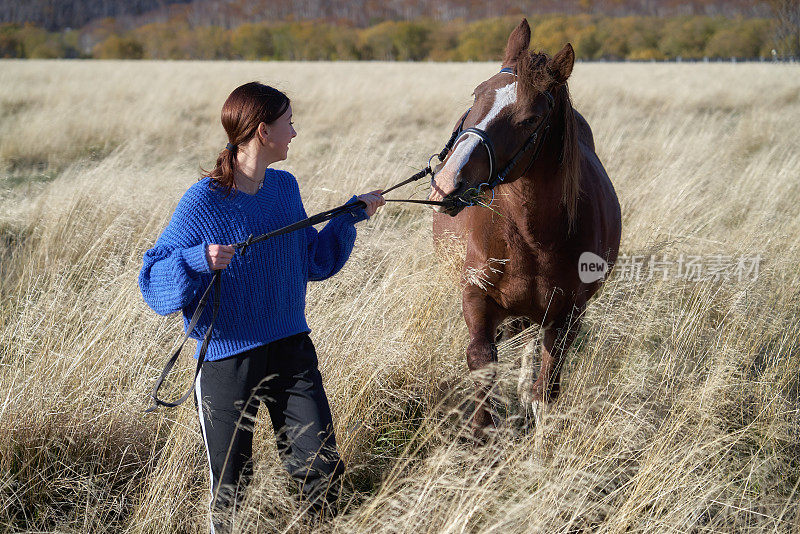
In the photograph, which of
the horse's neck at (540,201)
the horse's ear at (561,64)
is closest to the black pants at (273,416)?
the horse's neck at (540,201)

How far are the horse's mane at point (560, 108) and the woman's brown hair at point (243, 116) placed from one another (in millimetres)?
935

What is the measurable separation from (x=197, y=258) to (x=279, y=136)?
0.53 metres

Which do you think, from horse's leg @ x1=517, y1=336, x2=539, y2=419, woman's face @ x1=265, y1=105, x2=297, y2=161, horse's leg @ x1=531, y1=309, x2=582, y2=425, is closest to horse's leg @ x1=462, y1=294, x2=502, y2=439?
horse's leg @ x1=531, y1=309, x2=582, y2=425

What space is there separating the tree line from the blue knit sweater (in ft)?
112

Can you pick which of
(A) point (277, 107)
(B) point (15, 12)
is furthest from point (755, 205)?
(B) point (15, 12)

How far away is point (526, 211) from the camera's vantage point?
2658mm

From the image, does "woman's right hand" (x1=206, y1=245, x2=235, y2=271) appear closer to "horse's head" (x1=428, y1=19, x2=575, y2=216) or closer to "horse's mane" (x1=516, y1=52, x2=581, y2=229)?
"horse's head" (x1=428, y1=19, x2=575, y2=216)

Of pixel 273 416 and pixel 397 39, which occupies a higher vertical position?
pixel 273 416

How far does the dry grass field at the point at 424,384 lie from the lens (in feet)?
7.41

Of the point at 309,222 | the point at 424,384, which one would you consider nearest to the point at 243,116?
the point at 309,222

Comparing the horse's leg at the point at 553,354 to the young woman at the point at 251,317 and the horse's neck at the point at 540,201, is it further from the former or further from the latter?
the young woman at the point at 251,317

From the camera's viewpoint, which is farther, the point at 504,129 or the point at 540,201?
the point at 540,201

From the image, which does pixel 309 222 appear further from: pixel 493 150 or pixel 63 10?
pixel 63 10

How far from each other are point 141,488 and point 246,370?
1.04 metres
